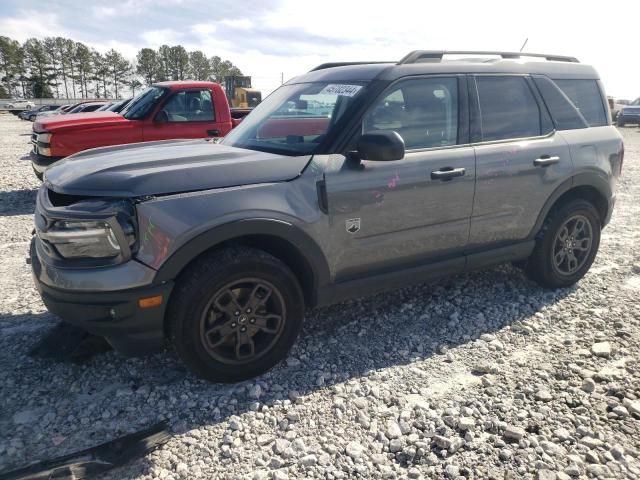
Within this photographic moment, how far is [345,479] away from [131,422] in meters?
1.18

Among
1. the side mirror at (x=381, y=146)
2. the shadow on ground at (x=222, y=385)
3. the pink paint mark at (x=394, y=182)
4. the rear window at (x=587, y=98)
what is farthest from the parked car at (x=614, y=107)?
the side mirror at (x=381, y=146)

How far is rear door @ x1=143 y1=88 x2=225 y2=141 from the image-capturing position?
7841mm

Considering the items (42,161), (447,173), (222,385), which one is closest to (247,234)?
(222,385)

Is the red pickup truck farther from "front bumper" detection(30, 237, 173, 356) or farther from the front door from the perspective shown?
"front bumper" detection(30, 237, 173, 356)

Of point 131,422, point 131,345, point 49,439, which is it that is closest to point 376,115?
point 131,345

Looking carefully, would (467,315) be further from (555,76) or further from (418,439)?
(555,76)

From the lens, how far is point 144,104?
8023mm

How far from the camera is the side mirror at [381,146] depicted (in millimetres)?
2904

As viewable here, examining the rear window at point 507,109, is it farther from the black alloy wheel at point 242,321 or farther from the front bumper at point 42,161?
the front bumper at point 42,161

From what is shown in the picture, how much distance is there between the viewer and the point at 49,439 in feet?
8.04

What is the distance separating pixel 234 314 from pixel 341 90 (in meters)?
1.68

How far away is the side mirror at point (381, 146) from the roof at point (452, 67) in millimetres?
571

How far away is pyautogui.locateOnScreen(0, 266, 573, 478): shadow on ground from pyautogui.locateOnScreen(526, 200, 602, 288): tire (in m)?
0.18

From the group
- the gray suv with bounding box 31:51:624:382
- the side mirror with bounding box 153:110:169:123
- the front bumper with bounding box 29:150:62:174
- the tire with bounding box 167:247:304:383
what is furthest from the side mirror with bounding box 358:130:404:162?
the front bumper with bounding box 29:150:62:174
